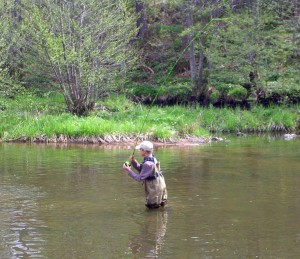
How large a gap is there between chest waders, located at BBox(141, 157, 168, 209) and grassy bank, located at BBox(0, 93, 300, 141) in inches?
461

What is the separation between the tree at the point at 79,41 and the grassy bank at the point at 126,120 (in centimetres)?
101

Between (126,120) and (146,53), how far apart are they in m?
13.8

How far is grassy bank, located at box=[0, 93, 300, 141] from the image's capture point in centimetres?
2295

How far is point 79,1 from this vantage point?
25.7m

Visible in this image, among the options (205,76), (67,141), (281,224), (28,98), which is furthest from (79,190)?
(205,76)

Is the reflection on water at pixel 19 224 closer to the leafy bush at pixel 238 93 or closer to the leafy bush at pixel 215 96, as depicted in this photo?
the leafy bush at pixel 238 93

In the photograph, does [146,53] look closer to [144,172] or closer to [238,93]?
[238,93]

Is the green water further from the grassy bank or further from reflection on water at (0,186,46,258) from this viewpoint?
the grassy bank

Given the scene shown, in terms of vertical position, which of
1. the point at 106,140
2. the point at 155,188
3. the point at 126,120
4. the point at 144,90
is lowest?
the point at 155,188

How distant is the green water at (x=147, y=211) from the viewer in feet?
28.5

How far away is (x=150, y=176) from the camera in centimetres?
1076

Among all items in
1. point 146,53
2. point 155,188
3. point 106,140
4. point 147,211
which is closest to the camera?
point 155,188

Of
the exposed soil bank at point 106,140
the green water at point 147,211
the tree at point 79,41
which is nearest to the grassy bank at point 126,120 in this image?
the exposed soil bank at point 106,140

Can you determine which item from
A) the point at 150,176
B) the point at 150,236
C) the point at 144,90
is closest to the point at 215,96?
the point at 144,90
